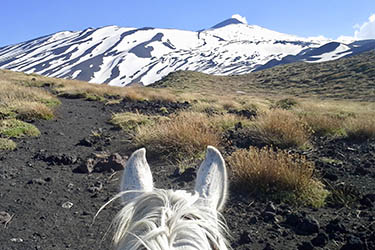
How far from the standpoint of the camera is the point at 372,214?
4.40 m

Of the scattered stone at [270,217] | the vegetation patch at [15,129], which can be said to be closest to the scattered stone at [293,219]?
the scattered stone at [270,217]

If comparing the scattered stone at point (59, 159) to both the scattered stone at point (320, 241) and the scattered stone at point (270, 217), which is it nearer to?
the scattered stone at point (270, 217)

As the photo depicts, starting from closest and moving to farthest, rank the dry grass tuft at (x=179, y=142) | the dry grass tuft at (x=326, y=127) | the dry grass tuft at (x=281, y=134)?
the dry grass tuft at (x=179, y=142) → the dry grass tuft at (x=281, y=134) → the dry grass tuft at (x=326, y=127)

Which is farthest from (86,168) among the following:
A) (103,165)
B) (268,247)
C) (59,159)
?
(268,247)

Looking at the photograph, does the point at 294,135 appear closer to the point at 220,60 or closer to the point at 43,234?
the point at 43,234

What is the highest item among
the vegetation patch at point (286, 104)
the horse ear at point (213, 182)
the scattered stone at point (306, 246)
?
the horse ear at point (213, 182)

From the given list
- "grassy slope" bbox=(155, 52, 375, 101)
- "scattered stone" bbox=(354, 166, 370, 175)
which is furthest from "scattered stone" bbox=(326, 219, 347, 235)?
"grassy slope" bbox=(155, 52, 375, 101)

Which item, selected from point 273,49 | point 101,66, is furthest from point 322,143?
point 273,49

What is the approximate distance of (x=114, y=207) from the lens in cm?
470

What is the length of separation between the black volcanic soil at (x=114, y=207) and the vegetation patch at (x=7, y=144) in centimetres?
13

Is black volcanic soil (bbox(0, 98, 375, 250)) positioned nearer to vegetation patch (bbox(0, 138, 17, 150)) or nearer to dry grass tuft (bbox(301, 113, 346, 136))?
vegetation patch (bbox(0, 138, 17, 150))

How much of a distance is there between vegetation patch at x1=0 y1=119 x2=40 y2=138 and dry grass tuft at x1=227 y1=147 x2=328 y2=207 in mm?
5150

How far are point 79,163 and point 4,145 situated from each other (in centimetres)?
176

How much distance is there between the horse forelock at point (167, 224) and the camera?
1479 mm
